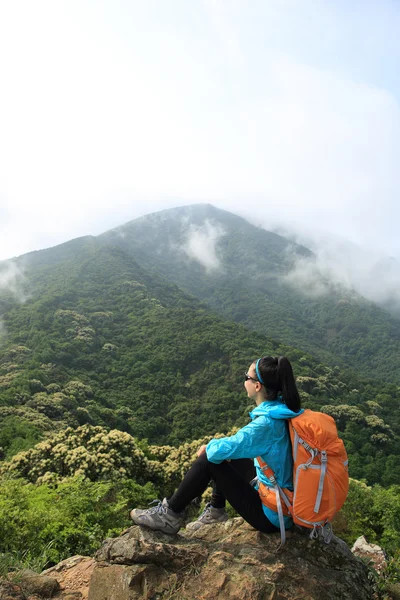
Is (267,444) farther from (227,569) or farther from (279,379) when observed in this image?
(227,569)

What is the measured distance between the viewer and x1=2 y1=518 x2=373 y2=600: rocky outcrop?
2.82 meters

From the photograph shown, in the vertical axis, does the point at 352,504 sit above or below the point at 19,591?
below

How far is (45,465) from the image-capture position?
1200 centimetres

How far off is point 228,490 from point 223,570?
59 centimetres

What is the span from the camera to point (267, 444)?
119 inches

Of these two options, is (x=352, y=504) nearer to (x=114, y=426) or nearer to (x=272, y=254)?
(x=114, y=426)

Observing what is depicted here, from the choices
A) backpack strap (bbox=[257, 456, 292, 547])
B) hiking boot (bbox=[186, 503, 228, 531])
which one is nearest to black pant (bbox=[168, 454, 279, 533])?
backpack strap (bbox=[257, 456, 292, 547])

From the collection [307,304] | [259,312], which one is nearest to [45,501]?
[259,312]

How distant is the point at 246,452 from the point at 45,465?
11.3 metres

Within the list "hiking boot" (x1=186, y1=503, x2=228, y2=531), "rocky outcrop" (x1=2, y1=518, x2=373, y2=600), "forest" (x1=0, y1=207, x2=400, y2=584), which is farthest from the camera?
"forest" (x1=0, y1=207, x2=400, y2=584)

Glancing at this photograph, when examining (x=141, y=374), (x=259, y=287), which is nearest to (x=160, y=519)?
(x=141, y=374)

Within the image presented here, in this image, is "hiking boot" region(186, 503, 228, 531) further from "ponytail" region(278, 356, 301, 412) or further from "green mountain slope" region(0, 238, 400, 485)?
"green mountain slope" region(0, 238, 400, 485)

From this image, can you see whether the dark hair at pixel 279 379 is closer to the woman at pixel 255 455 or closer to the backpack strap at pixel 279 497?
the woman at pixel 255 455

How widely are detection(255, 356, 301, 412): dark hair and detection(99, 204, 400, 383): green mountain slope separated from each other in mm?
69023
